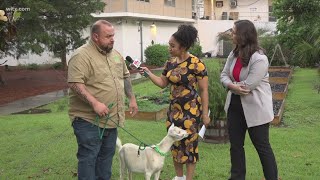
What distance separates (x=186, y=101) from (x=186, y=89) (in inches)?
5.1

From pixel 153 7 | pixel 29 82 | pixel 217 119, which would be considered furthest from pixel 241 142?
pixel 153 7

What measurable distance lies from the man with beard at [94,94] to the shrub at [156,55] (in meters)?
23.4

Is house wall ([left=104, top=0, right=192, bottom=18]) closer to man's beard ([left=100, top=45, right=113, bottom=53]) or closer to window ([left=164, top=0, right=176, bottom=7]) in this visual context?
window ([left=164, top=0, right=176, bottom=7])

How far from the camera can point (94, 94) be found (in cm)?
402

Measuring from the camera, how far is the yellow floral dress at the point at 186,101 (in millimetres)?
4656

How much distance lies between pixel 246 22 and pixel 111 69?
147cm

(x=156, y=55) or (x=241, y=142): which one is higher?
(x=156, y=55)

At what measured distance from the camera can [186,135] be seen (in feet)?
15.1

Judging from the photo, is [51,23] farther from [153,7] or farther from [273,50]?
[153,7]

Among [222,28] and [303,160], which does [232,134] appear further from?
[222,28]

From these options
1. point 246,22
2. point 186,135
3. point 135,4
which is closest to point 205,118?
point 186,135

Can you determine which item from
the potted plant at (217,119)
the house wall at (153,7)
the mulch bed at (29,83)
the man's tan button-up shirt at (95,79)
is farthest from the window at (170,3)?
the man's tan button-up shirt at (95,79)

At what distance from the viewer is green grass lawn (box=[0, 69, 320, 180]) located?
18.4 feet

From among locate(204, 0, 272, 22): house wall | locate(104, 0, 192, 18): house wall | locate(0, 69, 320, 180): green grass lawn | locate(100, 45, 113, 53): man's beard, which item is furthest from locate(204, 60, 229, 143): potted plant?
locate(204, 0, 272, 22): house wall
